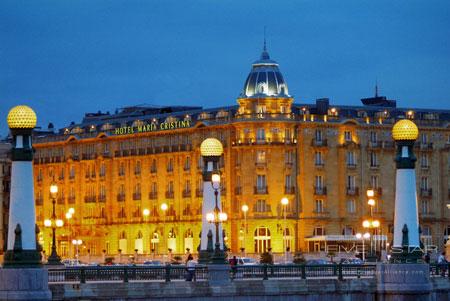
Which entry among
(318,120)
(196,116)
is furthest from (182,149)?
(318,120)

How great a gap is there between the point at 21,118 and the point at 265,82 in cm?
10784

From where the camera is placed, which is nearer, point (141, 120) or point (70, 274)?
point (70, 274)

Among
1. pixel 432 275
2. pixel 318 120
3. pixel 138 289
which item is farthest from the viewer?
pixel 318 120

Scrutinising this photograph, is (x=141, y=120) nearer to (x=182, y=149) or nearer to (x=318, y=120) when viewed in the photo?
(x=182, y=149)

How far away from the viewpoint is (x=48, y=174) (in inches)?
7677

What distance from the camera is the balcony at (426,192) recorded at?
17862cm

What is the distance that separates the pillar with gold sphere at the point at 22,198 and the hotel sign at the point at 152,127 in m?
112

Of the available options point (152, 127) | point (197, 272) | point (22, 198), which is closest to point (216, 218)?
point (197, 272)

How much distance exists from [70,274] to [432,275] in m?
17.0

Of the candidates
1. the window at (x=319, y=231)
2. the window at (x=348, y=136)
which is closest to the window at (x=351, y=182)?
the window at (x=348, y=136)

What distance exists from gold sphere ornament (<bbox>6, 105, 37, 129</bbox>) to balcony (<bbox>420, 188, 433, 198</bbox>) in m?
121

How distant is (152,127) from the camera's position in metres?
178

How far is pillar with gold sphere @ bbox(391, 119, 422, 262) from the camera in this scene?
225ft

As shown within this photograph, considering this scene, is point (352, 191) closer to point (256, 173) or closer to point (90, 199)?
point (256, 173)
